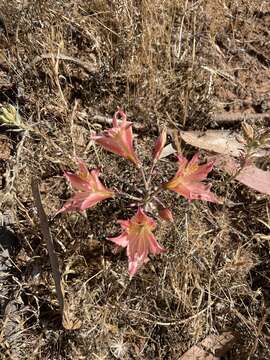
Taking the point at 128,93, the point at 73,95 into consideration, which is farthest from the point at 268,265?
the point at 73,95

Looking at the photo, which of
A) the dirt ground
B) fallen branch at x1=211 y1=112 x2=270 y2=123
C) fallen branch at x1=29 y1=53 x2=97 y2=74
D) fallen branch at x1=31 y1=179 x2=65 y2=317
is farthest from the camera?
fallen branch at x1=211 y1=112 x2=270 y2=123

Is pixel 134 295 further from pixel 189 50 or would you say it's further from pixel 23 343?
pixel 189 50

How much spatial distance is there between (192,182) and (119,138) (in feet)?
1.07

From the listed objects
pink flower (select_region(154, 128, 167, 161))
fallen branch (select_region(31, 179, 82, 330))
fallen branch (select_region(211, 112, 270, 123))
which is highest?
pink flower (select_region(154, 128, 167, 161))

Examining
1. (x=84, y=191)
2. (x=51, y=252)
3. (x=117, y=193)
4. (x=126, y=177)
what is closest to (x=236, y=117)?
(x=126, y=177)

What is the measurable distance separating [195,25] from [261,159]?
0.84 metres

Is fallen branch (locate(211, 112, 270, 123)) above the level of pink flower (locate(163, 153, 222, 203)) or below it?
below

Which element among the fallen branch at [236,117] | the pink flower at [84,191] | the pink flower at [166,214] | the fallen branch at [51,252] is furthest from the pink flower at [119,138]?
the fallen branch at [236,117]

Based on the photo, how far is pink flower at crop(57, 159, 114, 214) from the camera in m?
1.96

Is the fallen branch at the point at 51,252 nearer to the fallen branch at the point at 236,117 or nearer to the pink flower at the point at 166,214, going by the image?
the pink flower at the point at 166,214

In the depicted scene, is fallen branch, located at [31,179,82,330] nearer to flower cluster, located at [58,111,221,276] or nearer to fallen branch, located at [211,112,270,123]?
flower cluster, located at [58,111,221,276]

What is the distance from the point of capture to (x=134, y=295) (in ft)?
7.39

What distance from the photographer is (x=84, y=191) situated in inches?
79.1

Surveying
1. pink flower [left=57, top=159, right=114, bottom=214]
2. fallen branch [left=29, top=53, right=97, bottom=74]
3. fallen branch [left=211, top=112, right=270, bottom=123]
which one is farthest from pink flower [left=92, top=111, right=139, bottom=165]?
fallen branch [left=211, top=112, right=270, bottom=123]
